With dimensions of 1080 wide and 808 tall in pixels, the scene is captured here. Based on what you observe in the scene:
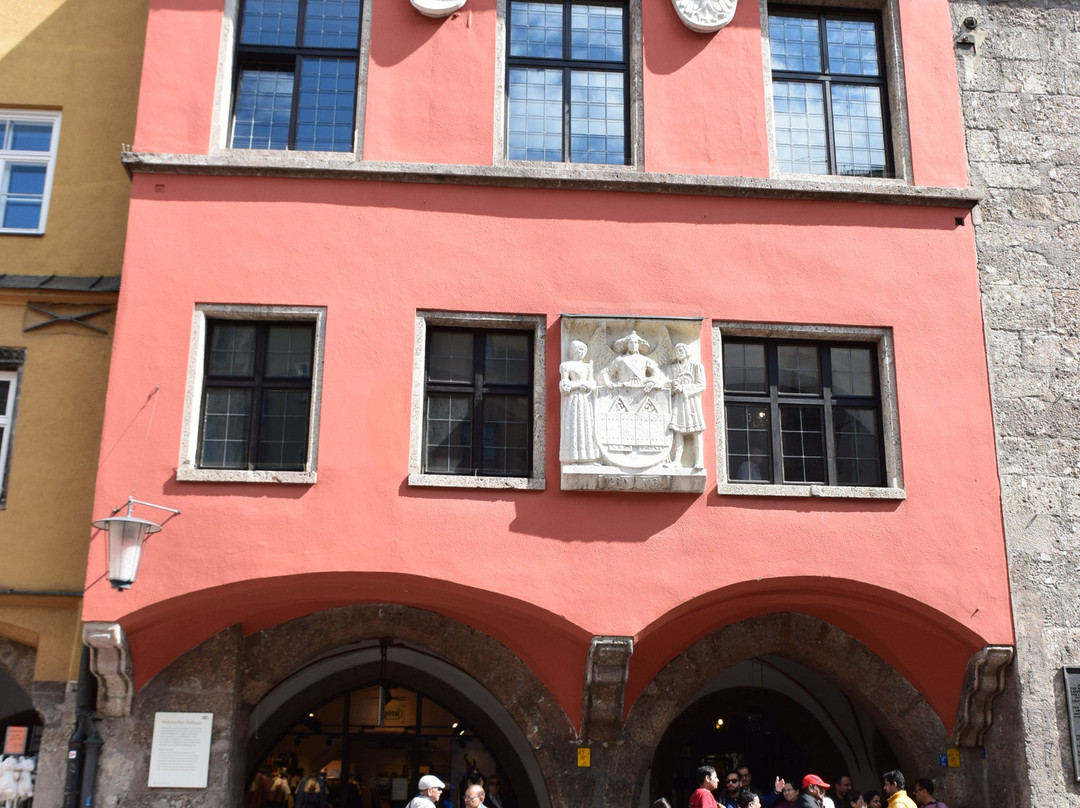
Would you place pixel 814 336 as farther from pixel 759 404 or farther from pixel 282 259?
pixel 282 259

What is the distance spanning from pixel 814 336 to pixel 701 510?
6.30 ft

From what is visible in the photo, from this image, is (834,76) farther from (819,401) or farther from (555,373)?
(555,373)

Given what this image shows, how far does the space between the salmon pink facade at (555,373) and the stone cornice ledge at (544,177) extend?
0.12 feet

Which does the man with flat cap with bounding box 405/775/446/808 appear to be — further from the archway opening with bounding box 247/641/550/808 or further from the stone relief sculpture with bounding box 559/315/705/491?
the archway opening with bounding box 247/641/550/808

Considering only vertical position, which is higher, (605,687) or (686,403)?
(686,403)

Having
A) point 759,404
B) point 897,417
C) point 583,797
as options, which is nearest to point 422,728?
point 583,797

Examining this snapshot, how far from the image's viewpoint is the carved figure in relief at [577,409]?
9328 mm

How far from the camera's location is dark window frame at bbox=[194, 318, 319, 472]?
949 cm

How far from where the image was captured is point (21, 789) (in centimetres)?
967

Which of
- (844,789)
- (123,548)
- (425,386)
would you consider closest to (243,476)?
(123,548)

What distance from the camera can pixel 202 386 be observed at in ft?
31.5

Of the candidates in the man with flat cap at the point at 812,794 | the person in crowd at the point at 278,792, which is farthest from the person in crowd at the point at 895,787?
the person in crowd at the point at 278,792

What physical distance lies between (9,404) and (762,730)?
8.45 metres

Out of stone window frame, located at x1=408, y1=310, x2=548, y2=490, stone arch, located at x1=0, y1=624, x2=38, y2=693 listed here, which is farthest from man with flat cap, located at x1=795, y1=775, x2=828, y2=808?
stone arch, located at x1=0, y1=624, x2=38, y2=693
